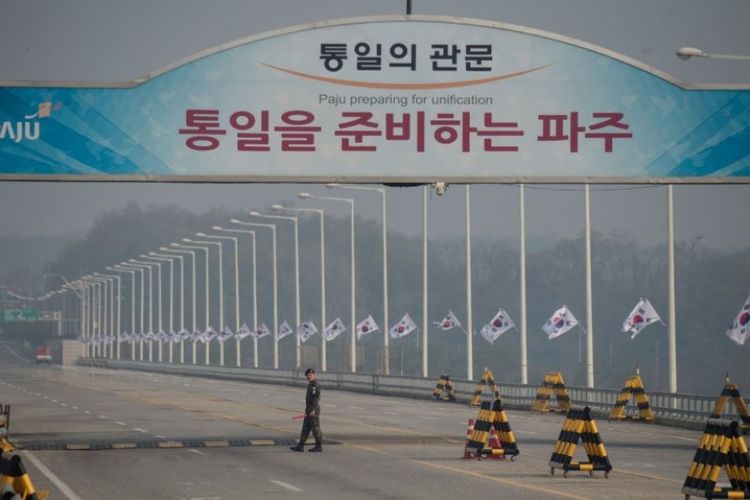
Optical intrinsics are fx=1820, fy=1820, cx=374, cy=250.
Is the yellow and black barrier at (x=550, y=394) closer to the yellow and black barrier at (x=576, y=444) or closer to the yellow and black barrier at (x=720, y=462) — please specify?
the yellow and black barrier at (x=576, y=444)

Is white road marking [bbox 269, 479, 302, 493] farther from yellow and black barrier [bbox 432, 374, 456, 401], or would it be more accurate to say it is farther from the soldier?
yellow and black barrier [bbox 432, 374, 456, 401]

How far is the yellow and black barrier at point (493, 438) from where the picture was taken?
3369cm

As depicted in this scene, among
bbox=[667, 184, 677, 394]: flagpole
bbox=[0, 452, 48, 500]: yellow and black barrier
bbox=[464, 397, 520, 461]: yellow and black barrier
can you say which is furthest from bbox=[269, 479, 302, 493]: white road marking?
bbox=[667, 184, 677, 394]: flagpole

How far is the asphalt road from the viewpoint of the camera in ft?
89.3

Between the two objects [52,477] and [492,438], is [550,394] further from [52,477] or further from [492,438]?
[52,477]

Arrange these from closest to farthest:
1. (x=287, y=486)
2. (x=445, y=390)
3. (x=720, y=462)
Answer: (x=720, y=462), (x=287, y=486), (x=445, y=390)

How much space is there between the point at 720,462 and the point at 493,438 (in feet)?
40.5

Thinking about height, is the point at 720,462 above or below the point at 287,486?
above

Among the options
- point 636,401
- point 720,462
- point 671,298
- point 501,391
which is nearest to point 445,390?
point 501,391

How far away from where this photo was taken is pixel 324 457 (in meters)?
35.2

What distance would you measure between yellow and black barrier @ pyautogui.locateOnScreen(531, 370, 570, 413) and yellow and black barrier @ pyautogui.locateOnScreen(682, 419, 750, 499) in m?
34.4

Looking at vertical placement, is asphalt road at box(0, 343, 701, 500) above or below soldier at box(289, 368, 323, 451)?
below

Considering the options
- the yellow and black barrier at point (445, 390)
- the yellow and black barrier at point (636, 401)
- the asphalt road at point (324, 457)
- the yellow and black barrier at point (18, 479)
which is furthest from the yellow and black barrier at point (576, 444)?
the yellow and black barrier at point (445, 390)

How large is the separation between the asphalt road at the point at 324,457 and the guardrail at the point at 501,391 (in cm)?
109
